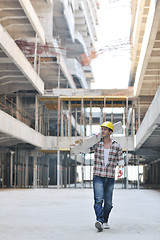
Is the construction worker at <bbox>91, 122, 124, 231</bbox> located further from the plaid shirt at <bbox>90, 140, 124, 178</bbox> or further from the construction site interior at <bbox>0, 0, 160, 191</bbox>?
the construction site interior at <bbox>0, 0, 160, 191</bbox>

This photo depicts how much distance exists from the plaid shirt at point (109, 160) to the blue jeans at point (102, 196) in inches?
4.3

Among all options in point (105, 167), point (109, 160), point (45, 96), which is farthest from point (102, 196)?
point (45, 96)

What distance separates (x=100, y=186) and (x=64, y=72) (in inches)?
1403

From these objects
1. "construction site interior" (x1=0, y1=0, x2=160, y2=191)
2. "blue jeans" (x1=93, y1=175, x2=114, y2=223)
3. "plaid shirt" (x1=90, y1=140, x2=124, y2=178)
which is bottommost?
"blue jeans" (x1=93, y1=175, x2=114, y2=223)

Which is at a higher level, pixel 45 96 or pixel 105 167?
pixel 45 96

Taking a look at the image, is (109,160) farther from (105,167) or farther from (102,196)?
(102,196)

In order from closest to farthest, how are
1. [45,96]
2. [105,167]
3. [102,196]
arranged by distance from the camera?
[102,196] < [105,167] < [45,96]

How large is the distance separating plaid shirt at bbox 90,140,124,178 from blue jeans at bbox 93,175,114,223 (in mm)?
110

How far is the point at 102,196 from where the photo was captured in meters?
8.06

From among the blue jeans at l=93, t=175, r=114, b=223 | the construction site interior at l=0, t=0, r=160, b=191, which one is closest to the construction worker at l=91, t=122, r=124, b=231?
the blue jeans at l=93, t=175, r=114, b=223

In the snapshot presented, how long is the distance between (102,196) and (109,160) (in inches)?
25.1

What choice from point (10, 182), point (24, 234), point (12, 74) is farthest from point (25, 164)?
point (24, 234)

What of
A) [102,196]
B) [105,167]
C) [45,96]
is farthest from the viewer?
[45,96]

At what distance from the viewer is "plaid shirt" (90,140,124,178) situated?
8.20m
